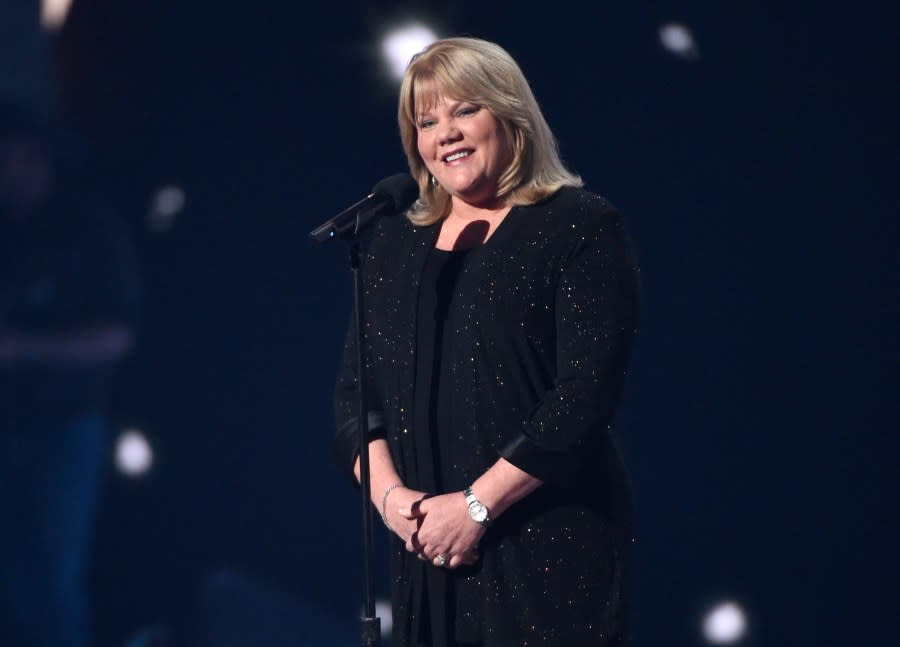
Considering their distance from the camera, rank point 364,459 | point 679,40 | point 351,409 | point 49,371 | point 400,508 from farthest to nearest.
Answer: point 679,40 < point 49,371 < point 351,409 < point 400,508 < point 364,459

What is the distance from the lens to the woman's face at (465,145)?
6.37 feet

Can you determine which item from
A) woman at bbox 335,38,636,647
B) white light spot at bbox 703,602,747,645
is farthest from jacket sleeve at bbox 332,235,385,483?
white light spot at bbox 703,602,747,645

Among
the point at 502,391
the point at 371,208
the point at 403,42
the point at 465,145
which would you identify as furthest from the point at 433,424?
the point at 403,42

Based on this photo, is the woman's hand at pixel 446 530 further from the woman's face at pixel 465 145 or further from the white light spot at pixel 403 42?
the white light spot at pixel 403 42

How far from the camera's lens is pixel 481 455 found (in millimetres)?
1837

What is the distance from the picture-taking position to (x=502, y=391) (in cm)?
184

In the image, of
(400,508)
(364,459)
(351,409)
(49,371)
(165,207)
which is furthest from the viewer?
(165,207)

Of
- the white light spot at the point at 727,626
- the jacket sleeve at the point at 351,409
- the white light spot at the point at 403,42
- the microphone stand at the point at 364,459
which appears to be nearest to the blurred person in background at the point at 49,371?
the white light spot at the point at 403,42

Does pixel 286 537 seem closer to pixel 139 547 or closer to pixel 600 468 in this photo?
pixel 139 547

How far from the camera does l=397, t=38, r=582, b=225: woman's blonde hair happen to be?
1935 millimetres

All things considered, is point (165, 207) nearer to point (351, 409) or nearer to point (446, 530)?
point (351, 409)

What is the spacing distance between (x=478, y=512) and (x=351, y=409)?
40cm

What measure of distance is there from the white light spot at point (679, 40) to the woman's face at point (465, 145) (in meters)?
1.39

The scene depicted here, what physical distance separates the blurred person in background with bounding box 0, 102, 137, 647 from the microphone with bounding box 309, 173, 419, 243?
1.35m
